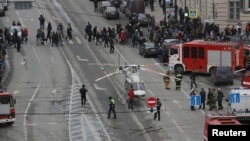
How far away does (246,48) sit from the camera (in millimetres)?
67250

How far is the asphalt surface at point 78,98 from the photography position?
158ft

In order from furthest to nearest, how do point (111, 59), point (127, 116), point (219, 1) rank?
point (219, 1) < point (111, 59) < point (127, 116)

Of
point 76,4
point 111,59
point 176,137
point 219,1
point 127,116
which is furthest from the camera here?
point 76,4

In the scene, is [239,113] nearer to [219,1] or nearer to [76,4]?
[219,1]

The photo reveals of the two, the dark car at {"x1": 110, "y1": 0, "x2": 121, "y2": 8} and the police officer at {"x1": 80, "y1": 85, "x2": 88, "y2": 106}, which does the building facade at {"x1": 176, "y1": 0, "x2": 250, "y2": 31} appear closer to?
the dark car at {"x1": 110, "y1": 0, "x2": 121, "y2": 8}

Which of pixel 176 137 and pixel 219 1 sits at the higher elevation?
pixel 219 1

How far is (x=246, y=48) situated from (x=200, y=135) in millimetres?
21673

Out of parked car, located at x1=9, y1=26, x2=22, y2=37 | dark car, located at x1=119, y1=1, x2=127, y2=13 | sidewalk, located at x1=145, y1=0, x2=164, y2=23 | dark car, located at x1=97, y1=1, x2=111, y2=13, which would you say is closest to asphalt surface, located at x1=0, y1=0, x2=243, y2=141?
parked car, located at x1=9, y1=26, x2=22, y2=37

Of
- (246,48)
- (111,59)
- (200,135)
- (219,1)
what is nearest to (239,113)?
(200,135)

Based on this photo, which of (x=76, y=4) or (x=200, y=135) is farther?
(x=76, y=4)

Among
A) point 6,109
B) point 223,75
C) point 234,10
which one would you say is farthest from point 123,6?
point 6,109

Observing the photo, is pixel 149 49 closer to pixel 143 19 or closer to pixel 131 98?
pixel 143 19

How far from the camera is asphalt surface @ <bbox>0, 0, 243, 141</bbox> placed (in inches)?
1900

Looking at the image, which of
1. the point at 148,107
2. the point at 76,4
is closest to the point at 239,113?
the point at 148,107
